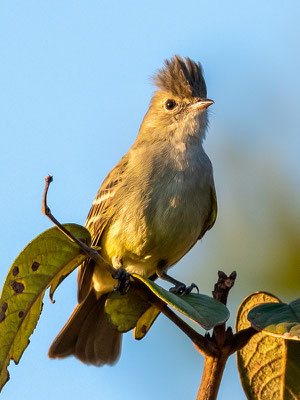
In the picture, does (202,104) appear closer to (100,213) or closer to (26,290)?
(100,213)

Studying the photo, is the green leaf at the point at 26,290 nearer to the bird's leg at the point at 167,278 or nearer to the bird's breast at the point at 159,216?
the bird's leg at the point at 167,278

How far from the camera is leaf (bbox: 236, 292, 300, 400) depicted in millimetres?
2104

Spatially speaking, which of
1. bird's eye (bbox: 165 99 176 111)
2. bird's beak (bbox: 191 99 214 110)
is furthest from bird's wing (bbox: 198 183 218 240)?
bird's eye (bbox: 165 99 176 111)

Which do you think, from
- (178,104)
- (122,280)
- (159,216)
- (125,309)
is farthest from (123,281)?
(178,104)

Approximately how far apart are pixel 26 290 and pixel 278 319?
0.87m

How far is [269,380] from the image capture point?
2139 mm

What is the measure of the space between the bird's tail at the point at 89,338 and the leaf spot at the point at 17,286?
2129mm

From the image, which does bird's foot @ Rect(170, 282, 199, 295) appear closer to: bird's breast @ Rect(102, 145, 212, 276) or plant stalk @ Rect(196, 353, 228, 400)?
bird's breast @ Rect(102, 145, 212, 276)

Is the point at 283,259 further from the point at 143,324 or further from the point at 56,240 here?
the point at 56,240

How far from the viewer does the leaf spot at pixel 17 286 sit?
86.2 inches

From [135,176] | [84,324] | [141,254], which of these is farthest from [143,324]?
[84,324]

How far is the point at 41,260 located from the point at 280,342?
87cm

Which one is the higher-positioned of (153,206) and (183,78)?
(183,78)

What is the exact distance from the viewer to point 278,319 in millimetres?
1949
